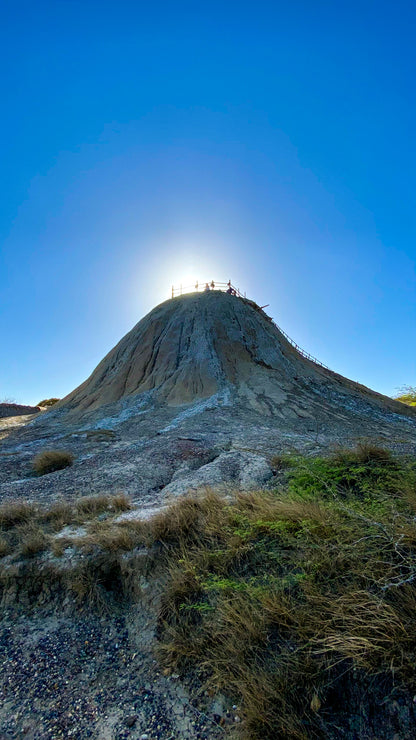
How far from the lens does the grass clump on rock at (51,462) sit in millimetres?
8758

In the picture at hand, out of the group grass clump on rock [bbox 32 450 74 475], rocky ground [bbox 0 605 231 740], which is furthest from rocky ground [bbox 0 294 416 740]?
grass clump on rock [bbox 32 450 74 475]

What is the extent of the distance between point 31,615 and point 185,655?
6.31 feet

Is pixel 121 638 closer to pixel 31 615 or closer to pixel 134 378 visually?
pixel 31 615

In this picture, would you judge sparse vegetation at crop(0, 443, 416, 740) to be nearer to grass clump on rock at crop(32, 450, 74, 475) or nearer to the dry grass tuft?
the dry grass tuft

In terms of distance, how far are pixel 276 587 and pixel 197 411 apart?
40.9ft

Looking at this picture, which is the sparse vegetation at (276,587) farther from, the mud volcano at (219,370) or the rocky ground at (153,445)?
the mud volcano at (219,370)

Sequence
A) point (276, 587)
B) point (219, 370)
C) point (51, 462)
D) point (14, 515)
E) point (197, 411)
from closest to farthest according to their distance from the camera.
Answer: point (276, 587)
point (14, 515)
point (51, 462)
point (197, 411)
point (219, 370)

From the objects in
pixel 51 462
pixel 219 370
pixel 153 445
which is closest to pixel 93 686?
pixel 51 462

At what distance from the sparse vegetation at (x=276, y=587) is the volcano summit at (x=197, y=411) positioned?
205cm

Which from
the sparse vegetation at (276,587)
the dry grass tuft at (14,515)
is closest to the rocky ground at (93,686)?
the sparse vegetation at (276,587)

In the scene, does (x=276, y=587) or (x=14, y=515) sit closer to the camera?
(x=276, y=587)

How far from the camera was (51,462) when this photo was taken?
8.88 m

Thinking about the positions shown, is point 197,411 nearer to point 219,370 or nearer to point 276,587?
point 219,370

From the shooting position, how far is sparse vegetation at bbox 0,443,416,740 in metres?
2.22
